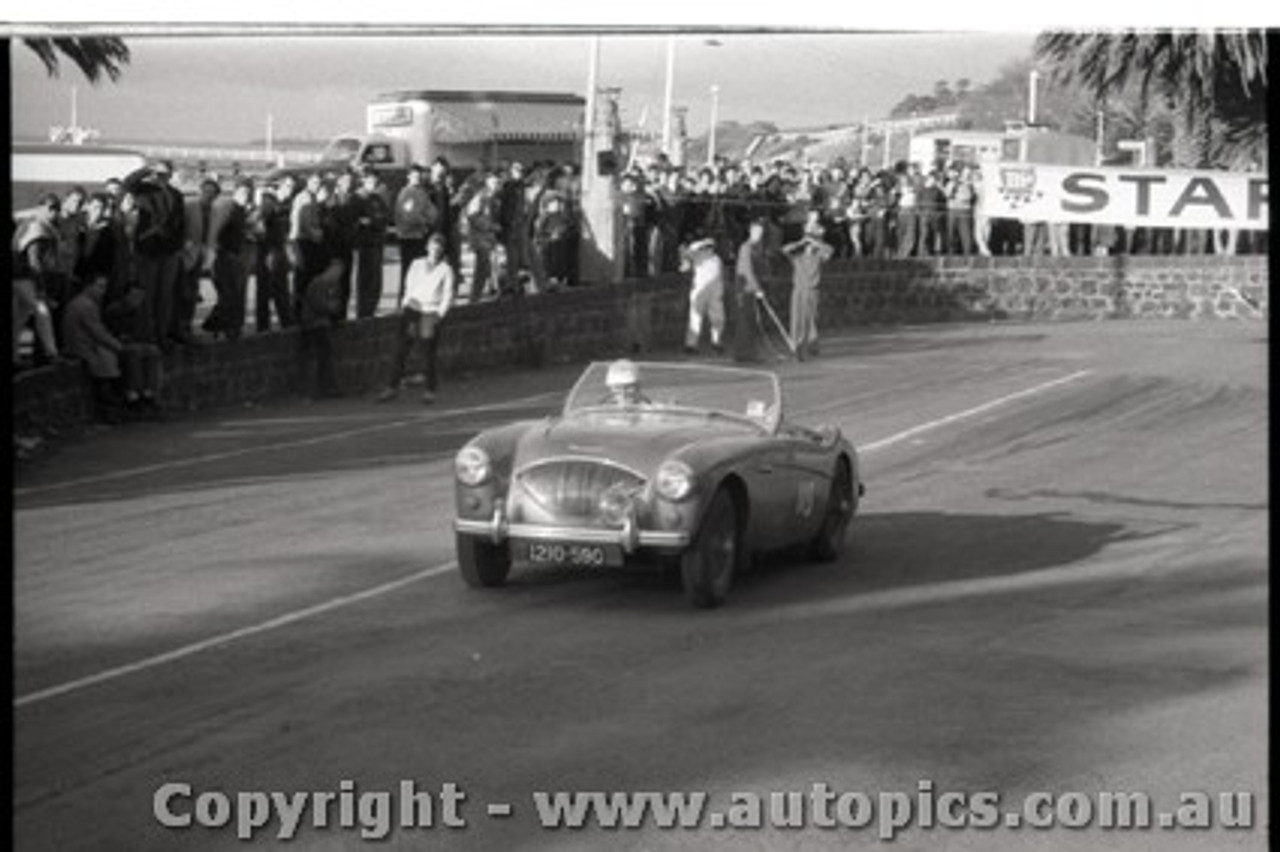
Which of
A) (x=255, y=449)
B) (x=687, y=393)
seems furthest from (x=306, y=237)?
(x=687, y=393)

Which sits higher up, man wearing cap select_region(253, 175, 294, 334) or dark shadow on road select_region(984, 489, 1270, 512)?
man wearing cap select_region(253, 175, 294, 334)

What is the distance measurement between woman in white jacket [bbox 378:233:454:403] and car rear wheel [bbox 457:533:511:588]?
48cm

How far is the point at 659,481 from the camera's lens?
837cm

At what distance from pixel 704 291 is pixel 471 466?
87 centimetres

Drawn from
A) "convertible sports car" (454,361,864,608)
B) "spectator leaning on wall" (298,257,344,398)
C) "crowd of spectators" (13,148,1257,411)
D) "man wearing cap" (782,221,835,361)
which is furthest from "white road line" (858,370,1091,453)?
"spectator leaning on wall" (298,257,344,398)

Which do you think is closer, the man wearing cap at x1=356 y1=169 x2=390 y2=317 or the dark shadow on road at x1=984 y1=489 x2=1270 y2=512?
the dark shadow on road at x1=984 y1=489 x2=1270 y2=512

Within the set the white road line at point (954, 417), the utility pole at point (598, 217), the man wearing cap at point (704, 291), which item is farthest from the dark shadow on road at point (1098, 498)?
the utility pole at point (598, 217)

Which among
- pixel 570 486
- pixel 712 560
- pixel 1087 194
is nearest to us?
pixel 712 560

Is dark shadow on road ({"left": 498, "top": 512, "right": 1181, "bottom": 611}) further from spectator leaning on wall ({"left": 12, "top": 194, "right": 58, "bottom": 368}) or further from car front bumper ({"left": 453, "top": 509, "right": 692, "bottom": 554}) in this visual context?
spectator leaning on wall ({"left": 12, "top": 194, "right": 58, "bottom": 368})

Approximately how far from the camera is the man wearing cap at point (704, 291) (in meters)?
7.79

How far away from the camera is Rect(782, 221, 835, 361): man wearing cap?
307 inches

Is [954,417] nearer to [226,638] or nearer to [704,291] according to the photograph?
[704,291]

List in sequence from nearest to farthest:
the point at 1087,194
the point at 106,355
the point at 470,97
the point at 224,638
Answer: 1. the point at 224,638
2. the point at 470,97
3. the point at 106,355
4. the point at 1087,194

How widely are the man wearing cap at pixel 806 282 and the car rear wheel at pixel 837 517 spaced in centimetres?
39
